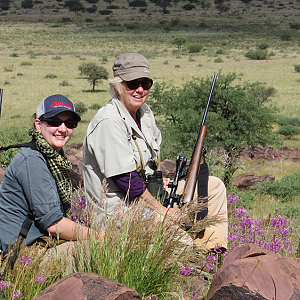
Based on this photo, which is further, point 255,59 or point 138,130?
point 255,59

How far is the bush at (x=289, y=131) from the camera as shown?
40.9ft

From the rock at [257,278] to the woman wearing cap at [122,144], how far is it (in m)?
0.58

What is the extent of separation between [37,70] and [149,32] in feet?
133

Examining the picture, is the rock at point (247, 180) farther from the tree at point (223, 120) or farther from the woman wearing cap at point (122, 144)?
the woman wearing cap at point (122, 144)

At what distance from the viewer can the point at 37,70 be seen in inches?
1038

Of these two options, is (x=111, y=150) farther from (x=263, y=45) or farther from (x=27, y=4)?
(x=27, y=4)

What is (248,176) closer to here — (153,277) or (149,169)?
(149,169)

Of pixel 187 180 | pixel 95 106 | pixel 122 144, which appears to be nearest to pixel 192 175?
pixel 187 180

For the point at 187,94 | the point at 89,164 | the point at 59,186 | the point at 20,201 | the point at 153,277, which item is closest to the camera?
the point at 153,277

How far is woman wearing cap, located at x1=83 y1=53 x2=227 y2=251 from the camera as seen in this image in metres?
2.85

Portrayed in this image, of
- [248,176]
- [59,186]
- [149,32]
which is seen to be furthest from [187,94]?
[149,32]

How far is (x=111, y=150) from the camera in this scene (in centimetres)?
284

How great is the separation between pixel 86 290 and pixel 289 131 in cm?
1165

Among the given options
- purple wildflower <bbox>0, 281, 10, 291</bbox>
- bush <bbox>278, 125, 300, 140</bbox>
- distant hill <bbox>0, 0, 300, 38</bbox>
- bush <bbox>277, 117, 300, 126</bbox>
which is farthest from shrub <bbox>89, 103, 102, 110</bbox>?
distant hill <bbox>0, 0, 300, 38</bbox>
